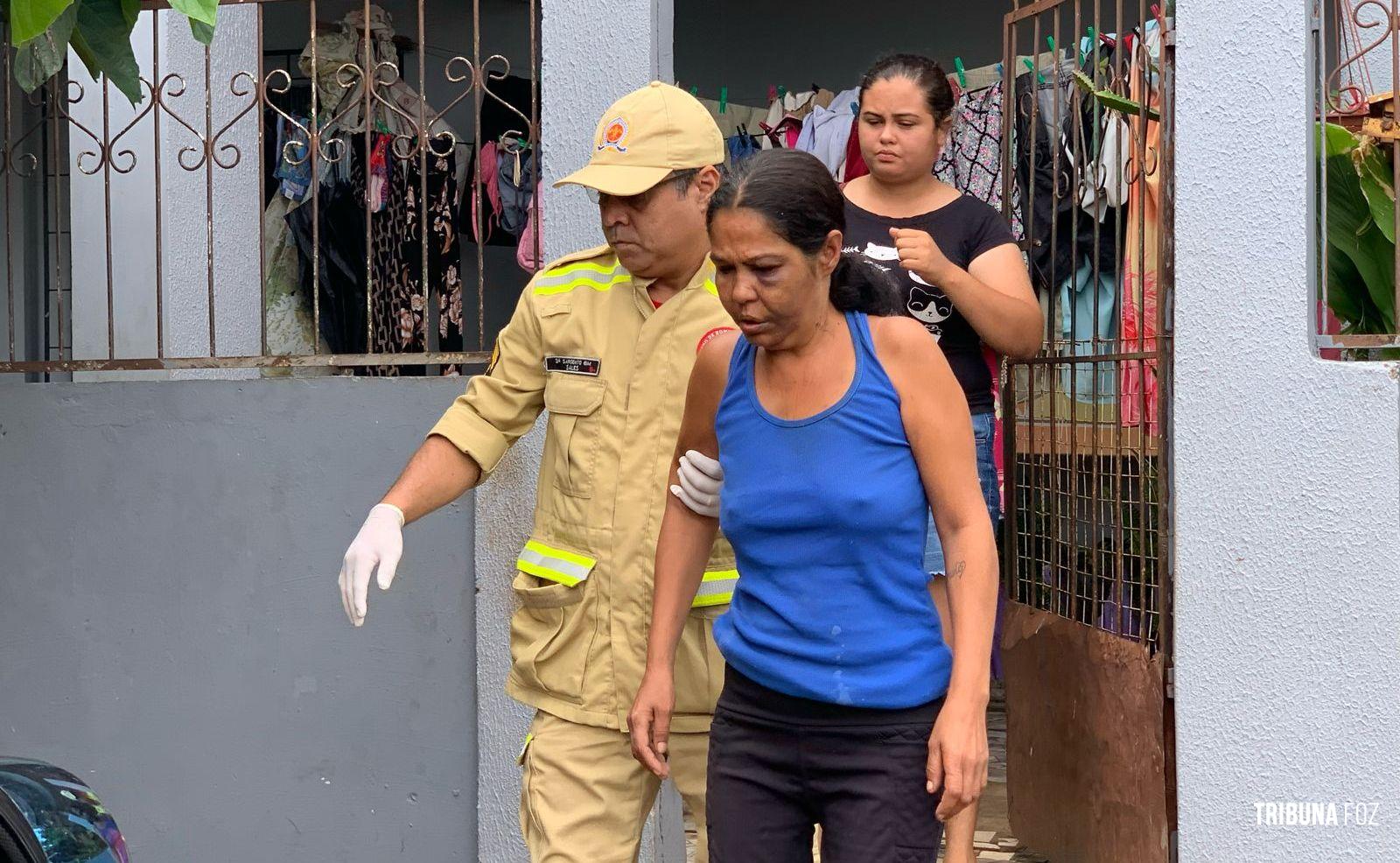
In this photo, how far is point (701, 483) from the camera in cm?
264

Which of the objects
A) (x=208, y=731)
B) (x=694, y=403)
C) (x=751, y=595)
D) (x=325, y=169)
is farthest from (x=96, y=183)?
(x=751, y=595)

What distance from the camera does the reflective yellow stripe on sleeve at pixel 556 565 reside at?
3.03m

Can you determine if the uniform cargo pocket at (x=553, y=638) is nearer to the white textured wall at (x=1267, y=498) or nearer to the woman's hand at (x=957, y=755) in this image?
the woman's hand at (x=957, y=755)

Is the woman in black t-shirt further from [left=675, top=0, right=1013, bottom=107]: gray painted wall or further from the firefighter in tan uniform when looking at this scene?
[left=675, top=0, right=1013, bottom=107]: gray painted wall

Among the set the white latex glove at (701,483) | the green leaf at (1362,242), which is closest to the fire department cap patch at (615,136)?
the white latex glove at (701,483)

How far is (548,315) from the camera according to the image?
3.15 metres

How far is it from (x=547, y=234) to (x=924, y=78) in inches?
44.6

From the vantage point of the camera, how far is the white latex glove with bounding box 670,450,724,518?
264cm

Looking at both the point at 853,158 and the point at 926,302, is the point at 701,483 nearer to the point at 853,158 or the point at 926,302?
the point at 926,302

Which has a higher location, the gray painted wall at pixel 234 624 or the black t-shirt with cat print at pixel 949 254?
the black t-shirt with cat print at pixel 949 254

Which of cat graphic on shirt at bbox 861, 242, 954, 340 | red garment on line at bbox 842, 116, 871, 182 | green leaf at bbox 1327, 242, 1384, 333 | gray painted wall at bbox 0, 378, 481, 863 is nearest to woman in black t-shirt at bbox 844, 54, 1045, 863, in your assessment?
cat graphic on shirt at bbox 861, 242, 954, 340

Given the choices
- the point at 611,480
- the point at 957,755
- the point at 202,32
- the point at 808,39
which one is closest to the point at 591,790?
the point at 611,480

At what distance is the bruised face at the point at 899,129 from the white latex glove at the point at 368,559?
5.10 ft

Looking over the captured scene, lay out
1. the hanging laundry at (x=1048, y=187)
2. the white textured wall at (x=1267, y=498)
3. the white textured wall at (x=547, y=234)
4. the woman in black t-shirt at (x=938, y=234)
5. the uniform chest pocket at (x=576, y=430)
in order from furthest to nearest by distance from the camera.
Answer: the hanging laundry at (x=1048, y=187), the white textured wall at (x=547, y=234), the woman in black t-shirt at (x=938, y=234), the white textured wall at (x=1267, y=498), the uniform chest pocket at (x=576, y=430)
